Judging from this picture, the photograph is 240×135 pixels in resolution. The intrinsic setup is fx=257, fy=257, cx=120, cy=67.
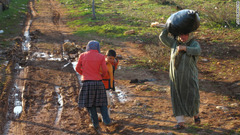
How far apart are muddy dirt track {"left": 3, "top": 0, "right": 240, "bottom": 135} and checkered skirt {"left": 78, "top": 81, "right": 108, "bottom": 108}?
544 millimetres

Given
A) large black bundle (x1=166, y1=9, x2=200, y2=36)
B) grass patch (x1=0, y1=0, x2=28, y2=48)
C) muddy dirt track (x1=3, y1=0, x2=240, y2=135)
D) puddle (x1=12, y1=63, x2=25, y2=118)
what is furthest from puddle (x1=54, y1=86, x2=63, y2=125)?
grass patch (x1=0, y1=0, x2=28, y2=48)

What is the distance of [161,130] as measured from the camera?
173 inches

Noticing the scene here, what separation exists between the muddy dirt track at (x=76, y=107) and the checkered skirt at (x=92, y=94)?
0.54 metres

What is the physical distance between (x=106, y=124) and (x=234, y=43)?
6.67 meters

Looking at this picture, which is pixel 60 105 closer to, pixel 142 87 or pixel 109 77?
pixel 109 77

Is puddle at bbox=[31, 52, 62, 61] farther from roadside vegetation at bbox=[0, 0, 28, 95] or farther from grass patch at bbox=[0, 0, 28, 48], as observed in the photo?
grass patch at bbox=[0, 0, 28, 48]

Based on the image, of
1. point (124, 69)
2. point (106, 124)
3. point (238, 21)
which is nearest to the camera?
point (106, 124)

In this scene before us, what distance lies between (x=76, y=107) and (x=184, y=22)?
316 cm

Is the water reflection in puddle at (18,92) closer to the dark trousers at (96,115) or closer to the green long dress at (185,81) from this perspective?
the dark trousers at (96,115)

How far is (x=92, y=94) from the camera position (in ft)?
14.4

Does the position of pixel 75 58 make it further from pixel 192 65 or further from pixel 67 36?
pixel 192 65

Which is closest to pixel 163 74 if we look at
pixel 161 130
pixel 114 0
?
A: pixel 161 130

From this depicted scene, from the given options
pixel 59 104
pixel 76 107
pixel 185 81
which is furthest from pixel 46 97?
pixel 185 81

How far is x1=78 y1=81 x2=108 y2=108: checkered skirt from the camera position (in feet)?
14.4
